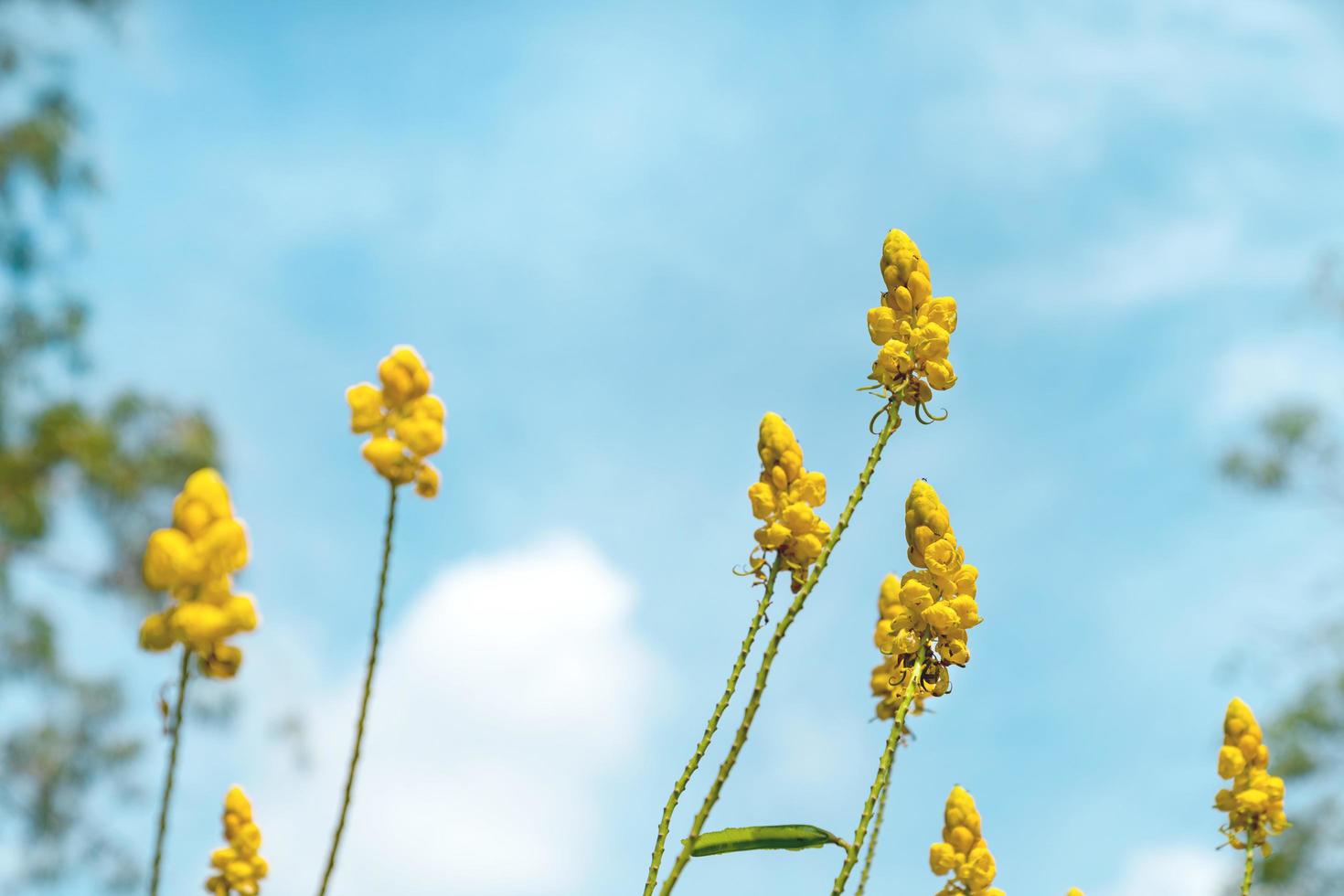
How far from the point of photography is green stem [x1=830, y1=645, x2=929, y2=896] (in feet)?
6.32

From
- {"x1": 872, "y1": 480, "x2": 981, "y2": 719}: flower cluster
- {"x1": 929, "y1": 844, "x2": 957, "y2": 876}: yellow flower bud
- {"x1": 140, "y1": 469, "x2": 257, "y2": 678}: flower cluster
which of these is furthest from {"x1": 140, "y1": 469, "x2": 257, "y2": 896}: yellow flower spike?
{"x1": 929, "y1": 844, "x2": 957, "y2": 876}: yellow flower bud

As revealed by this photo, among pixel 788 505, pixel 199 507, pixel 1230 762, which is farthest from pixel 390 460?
pixel 1230 762

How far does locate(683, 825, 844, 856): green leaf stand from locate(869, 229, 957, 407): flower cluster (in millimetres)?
809

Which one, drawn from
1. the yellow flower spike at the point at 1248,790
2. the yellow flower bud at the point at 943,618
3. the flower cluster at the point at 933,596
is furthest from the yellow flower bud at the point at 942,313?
the yellow flower spike at the point at 1248,790

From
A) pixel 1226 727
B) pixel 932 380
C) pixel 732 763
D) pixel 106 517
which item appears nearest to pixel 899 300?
pixel 932 380

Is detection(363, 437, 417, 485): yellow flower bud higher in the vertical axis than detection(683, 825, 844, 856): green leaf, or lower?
higher

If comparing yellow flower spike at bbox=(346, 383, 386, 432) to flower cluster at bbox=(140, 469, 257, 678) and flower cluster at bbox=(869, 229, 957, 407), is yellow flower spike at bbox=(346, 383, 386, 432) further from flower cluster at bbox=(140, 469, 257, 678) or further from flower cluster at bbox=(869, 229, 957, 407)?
flower cluster at bbox=(869, 229, 957, 407)

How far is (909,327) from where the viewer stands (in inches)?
92.7

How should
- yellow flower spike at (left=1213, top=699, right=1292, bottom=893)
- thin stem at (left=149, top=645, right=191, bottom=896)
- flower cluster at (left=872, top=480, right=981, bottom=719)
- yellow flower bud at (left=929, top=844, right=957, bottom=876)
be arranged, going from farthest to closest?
yellow flower spike at (left=1213, top=699, right=1292, bottom=893), yellow flower bud at (left=929, top=844, right=957, bottom=876), flower cluster at (left=872, top=480, right=981, bottom=719), thin stem at (left=149, top=645, right=191, bottom=896)

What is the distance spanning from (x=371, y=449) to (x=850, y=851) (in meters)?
0.99

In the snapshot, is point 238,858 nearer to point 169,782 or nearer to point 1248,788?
point 169,782

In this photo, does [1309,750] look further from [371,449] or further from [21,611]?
[371,449]

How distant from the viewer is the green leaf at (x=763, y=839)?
6.48 feet

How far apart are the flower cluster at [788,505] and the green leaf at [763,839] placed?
446mm
